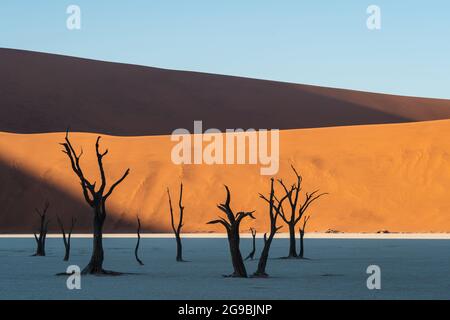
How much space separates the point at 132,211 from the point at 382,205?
16720 millimetres

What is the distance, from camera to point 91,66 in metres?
127

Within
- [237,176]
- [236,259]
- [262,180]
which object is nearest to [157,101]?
[237,176]

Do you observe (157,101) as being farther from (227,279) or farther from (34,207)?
(227,279)

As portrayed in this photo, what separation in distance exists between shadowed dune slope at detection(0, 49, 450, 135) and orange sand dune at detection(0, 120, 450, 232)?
2787 centimetres

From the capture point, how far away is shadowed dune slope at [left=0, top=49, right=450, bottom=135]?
359ft

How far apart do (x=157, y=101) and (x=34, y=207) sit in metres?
50.6

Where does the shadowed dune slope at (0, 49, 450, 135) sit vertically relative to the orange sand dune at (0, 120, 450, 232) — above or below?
above

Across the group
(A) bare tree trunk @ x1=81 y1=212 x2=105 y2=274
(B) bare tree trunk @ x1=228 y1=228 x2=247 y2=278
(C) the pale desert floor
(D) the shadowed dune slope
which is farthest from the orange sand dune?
(B) bare tree trunk @ x1=228 y1=228 x2=247 y2=278

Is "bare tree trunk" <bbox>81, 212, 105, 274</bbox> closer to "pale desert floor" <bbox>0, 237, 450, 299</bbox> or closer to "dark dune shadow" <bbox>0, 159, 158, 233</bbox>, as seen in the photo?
"pale desert floor" <bbox>0, 237, 450, 299</bbox>

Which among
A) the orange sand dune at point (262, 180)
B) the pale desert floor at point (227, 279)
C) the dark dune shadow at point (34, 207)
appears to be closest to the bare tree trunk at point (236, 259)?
the pale desert floor at point (227, 279)

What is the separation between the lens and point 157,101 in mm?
118750

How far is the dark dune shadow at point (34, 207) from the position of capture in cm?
6681
